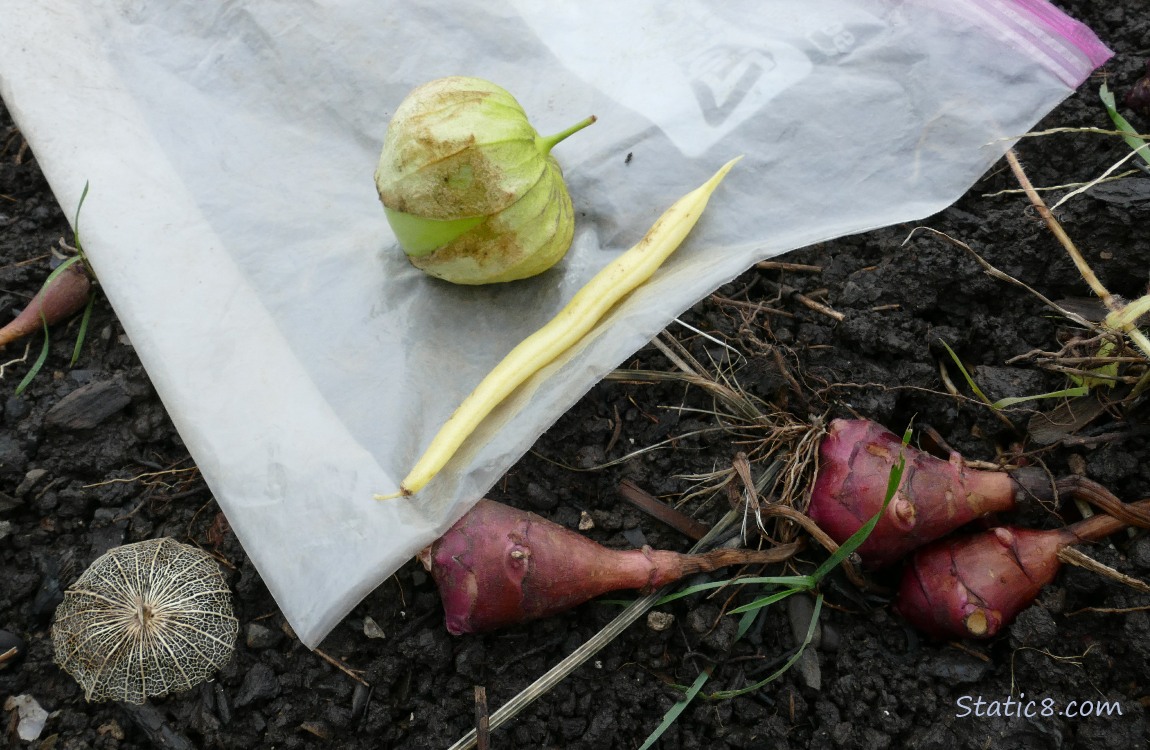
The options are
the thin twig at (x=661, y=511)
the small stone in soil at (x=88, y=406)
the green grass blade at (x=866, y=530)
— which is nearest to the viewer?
the green grass blade at (x=866, y=530)

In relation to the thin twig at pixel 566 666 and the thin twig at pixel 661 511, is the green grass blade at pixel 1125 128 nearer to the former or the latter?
the thin twig at pixel 661 511

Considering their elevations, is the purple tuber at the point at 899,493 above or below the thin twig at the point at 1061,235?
below

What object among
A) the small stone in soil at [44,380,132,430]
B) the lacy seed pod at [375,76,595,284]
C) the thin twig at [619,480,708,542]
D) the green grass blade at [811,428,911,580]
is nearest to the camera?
the green grass blade at [811,428,911,580]

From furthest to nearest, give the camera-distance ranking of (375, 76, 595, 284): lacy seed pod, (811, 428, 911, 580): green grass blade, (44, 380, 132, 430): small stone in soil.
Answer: (44, 380, 132, 430): small stone in soil → (375, 76, 595, 284): lacy seed pod → (811, 428, 911, 580): green grass blade

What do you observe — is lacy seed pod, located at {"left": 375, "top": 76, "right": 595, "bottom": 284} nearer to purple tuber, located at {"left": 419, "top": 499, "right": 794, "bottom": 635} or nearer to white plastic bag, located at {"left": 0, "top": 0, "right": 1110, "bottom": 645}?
white plastic bag, located at {"left": 0, "top": 0, "right": 1110, "bottom": 645}

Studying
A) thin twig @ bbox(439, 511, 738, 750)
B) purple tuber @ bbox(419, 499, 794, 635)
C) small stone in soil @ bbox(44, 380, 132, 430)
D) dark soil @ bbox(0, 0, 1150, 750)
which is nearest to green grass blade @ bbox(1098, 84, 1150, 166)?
dark soil @ bbox(0, 0, 1150, 750)

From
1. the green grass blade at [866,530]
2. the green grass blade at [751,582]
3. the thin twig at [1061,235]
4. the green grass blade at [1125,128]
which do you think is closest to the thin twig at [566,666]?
the green grass blade at [751,582]
